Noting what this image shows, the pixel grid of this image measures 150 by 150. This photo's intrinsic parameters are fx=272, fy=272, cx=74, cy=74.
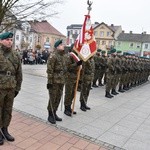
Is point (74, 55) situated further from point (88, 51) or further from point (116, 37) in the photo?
point (116, 37)

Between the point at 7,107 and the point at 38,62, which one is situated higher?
the point at 7,107

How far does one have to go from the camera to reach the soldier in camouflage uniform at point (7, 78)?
4535mm

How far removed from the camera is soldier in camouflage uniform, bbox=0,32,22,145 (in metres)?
4.54

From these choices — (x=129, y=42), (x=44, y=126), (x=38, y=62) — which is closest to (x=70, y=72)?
(x=44, y=126)

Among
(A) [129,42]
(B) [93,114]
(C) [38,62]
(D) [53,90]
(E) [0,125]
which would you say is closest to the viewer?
(E) [0,125]

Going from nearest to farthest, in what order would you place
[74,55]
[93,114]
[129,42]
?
[74,55] → [93,114] → [129,42]

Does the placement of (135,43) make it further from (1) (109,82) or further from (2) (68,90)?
(2) (68,90)

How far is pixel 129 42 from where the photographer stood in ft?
211

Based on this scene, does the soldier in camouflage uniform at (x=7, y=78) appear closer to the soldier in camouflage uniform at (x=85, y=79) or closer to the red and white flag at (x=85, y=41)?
the red and white flag at (x=85, y=41)

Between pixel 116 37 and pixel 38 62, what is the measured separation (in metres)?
43.5

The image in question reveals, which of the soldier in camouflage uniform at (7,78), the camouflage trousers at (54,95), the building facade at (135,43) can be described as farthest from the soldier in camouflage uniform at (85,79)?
the building facade at (135,43)

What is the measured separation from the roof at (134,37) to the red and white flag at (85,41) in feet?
191

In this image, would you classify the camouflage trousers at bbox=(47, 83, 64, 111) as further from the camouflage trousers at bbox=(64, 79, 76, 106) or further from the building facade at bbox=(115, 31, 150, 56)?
the building facade at bbox=(115, 31, 150, 56)

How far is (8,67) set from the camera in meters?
4.55
